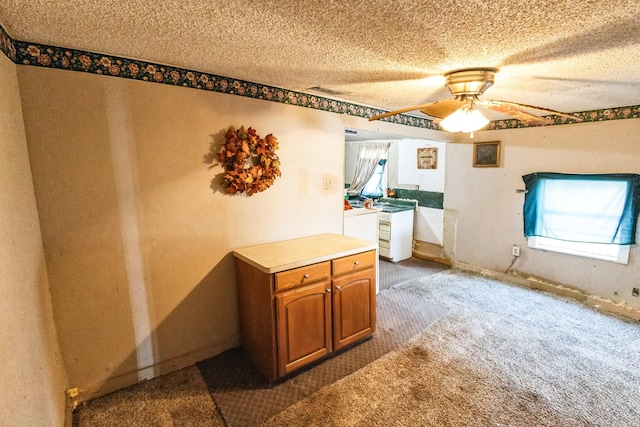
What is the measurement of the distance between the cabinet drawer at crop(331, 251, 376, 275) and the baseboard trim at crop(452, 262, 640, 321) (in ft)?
7.98

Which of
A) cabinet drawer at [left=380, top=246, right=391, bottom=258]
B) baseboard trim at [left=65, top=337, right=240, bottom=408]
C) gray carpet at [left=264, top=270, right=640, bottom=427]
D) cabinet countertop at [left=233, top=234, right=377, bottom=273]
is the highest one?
cabinet countertop at [left=233, top=234, right=377, bottom=273]

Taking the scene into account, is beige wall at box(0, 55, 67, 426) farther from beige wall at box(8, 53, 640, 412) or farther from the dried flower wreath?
the dried flower wreath

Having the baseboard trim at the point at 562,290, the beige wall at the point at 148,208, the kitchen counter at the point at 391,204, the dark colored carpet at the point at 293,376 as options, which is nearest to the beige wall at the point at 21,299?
the beige wall at the point at 148,208

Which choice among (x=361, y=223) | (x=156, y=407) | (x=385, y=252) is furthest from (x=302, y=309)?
(x=385, y=252)

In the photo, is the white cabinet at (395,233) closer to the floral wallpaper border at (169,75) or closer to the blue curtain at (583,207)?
the blue curtain at (583,207)

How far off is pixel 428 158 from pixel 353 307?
316cm

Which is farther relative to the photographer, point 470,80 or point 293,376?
point 293,376

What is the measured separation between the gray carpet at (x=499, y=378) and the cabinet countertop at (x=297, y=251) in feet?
2.76

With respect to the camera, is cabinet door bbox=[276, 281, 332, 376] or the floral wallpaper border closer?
the floral wallpaper border

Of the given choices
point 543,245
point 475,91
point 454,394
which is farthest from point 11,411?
point 543,245

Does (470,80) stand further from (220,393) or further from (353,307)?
(220,393)

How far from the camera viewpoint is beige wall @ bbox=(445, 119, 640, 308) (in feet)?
10.1

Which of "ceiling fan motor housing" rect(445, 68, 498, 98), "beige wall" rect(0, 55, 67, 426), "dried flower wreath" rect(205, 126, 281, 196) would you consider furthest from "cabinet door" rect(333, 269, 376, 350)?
"beige wall" rect(0, 55, 67, 426)

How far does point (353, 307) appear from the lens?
2.42 metres
